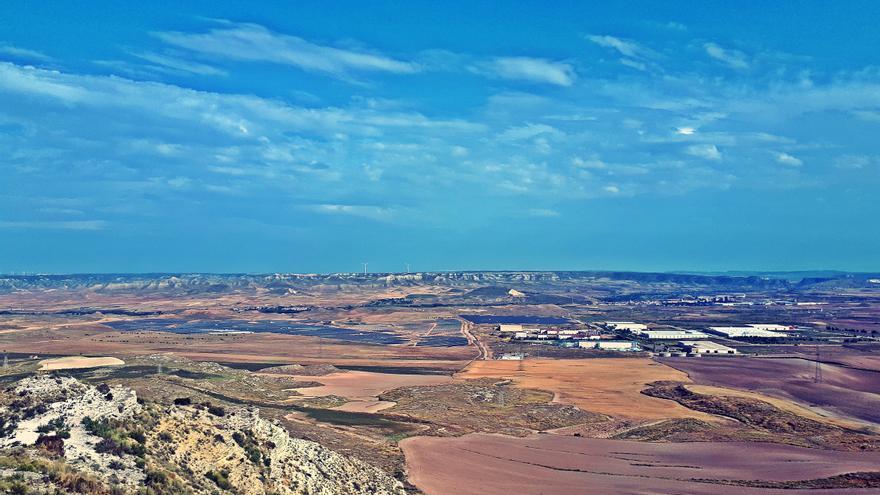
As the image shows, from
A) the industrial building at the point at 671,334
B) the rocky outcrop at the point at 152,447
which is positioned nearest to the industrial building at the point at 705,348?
the industrial building at the point at 671,334

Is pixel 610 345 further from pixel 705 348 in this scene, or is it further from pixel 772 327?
pixel 772 327

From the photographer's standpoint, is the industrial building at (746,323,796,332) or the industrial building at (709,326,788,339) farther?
the industrial building at (746,323,796,332)

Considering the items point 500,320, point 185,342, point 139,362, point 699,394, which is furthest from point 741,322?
point 139,362

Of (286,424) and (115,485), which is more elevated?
(115,485)

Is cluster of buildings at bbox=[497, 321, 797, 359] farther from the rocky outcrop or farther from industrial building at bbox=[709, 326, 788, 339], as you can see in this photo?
the rocky outcrop

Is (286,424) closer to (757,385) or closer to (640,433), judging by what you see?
(640,433)

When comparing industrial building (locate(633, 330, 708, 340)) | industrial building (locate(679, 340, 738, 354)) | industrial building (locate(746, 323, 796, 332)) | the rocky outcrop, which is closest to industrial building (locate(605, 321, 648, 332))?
industrial building (locate(633, 330, 708, 340))
